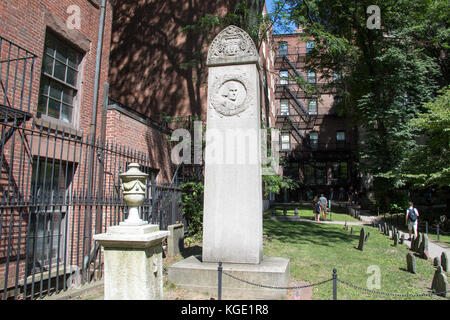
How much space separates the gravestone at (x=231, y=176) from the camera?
6496 mm

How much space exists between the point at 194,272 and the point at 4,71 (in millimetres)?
5698

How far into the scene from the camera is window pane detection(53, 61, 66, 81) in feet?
28.1

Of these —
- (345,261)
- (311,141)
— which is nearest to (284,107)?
(311,141)

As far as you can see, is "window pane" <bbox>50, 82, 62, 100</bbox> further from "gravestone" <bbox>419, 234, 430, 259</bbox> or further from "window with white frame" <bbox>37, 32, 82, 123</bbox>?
"gravestone" <bbox>419, 234, 430, 259</bbox>

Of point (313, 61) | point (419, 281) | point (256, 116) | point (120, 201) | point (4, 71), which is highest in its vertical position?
point (313, 61)

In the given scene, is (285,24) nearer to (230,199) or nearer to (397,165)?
(230,199)

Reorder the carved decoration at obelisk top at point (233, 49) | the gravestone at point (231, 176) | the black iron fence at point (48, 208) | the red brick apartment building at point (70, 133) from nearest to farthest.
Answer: the black iron fence at point (48, 208) → the red brick apartment building at point (70, 133) → the gravestone at point (231, 176) → the carved decoration at obelisk top at point (233, 49)

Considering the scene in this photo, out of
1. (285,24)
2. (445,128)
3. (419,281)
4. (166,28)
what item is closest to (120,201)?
(419,281)

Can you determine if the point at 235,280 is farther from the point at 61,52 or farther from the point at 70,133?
the point at 61,52

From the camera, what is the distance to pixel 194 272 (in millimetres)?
6359

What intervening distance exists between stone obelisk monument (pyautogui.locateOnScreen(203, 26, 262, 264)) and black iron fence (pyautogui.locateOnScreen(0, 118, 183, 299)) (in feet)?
7.14

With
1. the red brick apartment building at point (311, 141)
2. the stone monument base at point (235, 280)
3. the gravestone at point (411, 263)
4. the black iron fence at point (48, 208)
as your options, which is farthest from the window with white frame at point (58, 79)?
the red brick apartment building at point (311, 141)

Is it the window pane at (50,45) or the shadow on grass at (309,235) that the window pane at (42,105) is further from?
the shadow on grass at (309,235)
